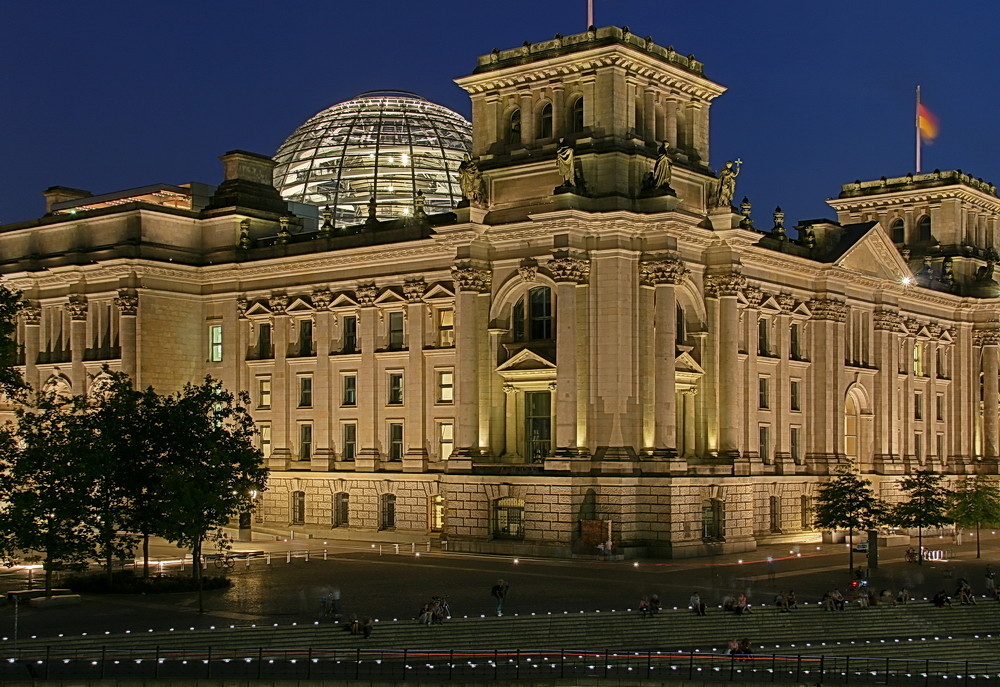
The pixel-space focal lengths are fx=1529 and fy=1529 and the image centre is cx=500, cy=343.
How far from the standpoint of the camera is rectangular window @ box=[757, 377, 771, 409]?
89062 mm

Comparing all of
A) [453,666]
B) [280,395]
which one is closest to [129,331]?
[280,395]

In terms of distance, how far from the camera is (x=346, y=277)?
88.8m

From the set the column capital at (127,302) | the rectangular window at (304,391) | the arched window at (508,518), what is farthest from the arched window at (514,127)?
the column capital at (127,302)

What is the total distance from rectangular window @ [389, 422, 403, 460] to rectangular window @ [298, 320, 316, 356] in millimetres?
8044

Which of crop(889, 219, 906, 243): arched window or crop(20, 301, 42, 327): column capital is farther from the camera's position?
crop(889, 219, 906, 243): arched window

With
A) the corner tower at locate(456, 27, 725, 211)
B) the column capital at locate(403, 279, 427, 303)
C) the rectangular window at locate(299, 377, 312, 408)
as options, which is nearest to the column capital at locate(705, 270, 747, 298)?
the corner tower at locate(456, 27, 725, 211)

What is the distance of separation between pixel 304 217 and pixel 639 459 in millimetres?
39375

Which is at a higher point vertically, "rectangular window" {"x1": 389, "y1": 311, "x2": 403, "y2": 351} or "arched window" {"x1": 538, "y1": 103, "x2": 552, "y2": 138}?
"arched window" {"x1": 538, "y1": 103, "x2": 552, "y2": 138}

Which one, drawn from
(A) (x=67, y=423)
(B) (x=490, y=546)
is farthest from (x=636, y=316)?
(A) (x=67, y=423)

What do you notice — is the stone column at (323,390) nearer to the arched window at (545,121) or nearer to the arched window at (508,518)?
the arched window at (508,518)

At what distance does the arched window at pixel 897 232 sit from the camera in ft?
373

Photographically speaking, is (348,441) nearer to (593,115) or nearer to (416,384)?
(416,384)

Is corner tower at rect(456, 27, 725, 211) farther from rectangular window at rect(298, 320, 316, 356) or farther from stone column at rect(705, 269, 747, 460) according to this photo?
rectangular window at rect(298, 320, 316, 356)

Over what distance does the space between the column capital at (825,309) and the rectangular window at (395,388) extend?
26.1 metres
